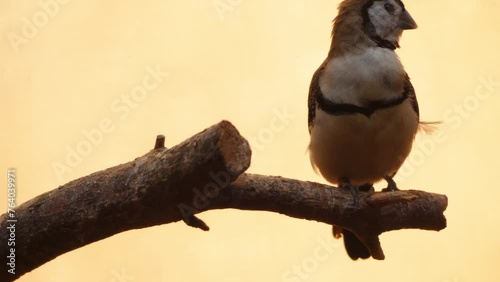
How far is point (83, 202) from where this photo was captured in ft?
6.62

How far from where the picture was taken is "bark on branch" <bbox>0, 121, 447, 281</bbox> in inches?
70.8

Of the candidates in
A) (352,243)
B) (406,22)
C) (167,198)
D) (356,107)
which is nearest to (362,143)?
(356,107)

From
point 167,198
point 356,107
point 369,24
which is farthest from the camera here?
point 369,24

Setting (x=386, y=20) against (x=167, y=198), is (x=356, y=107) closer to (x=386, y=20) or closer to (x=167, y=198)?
(x=386, y=20)

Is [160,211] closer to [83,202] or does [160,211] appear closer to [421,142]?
[83,202]

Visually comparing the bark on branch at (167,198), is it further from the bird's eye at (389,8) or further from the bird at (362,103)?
the bird's eye at (389,8)

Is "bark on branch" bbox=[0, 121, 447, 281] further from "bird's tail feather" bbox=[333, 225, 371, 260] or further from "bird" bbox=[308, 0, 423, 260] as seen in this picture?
"bird's tail feather" bbox=[333, 225, 371, 260]

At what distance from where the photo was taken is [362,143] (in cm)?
260

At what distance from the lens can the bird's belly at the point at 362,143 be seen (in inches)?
101

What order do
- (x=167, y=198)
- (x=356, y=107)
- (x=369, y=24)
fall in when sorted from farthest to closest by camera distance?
(x=369, y=24)
(x=356, y=107)
(x=167, y=198)

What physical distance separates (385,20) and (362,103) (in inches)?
17.5

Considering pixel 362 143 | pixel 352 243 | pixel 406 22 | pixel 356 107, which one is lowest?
pixel 352 243

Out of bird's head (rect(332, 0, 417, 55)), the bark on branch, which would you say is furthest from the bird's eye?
the bark on branch

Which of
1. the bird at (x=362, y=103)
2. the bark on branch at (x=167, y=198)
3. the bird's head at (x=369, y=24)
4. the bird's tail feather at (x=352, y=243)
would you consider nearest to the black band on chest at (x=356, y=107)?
the bird at (x=362, y=103)
